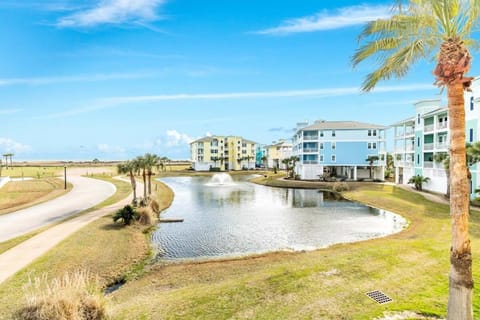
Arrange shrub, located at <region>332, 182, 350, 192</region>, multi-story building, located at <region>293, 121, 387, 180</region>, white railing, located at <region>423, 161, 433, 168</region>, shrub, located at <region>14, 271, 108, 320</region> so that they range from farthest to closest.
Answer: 1. multi-story building, located at <region>293, 121, 387, 180</region>
2. shrub, located at <region>332, 182, 350, 192</region>
3. white railing, located at <region>423, 161, 433, 168</region>
4. shrub, located at <region>14, 271, 108, 320</region>

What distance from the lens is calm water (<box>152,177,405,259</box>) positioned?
1952 cm

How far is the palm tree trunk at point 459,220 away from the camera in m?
6.58

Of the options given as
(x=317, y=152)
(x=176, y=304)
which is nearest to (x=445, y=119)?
(x=317, y=152)

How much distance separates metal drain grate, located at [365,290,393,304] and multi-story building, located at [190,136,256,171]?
99.5 m

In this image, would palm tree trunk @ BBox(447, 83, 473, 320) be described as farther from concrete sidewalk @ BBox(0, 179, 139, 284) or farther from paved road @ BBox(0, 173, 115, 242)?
paved road @ BBox(0, 173, 115, 242)

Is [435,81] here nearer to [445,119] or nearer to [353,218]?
[353,218]

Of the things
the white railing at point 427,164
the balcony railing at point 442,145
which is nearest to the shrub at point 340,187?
the white railing at point 427,164

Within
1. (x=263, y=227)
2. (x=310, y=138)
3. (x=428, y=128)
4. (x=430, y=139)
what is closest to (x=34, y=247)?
(x=263, y=227)

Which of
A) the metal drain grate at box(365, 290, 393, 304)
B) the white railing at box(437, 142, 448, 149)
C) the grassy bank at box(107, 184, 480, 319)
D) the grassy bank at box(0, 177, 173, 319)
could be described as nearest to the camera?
the grassy bank at box(107, 184, 480, 319)

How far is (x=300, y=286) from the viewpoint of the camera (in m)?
10.6

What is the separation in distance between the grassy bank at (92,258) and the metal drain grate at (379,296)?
10809 mm

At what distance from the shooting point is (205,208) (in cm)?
3441

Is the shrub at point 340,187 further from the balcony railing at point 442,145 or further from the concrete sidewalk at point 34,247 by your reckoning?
the concrete sidewalk at point 34,247

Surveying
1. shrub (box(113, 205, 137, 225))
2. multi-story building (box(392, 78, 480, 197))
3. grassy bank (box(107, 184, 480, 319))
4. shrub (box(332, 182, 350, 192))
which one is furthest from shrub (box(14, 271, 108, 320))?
shrub (box(332, 182, 350, 192))
